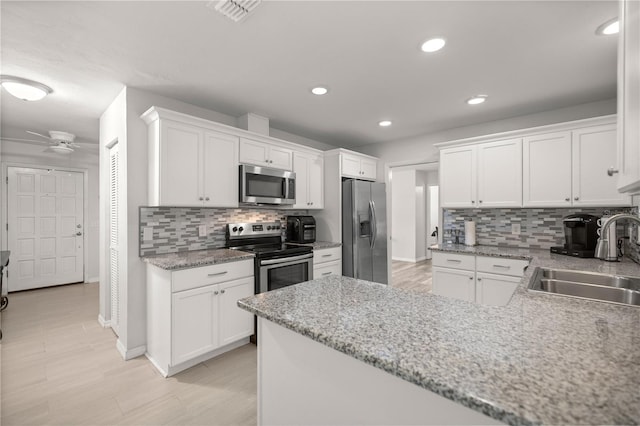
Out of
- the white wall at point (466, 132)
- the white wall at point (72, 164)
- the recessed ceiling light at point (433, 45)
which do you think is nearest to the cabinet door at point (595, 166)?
the white wall at point (466, 132)

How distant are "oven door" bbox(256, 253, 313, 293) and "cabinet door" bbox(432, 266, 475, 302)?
1440 millimetres

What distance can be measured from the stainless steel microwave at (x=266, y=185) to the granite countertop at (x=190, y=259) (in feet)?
2.11

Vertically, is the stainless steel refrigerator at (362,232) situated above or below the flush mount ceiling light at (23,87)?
below

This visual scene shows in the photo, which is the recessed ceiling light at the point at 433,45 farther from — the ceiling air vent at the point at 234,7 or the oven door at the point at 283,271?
the oven door at the point at 283,271

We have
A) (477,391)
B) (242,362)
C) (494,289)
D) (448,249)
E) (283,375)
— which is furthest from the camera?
(448,249)

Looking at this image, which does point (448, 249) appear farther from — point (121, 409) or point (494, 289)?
point (121, 409)

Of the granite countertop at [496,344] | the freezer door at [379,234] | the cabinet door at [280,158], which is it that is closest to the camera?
the granite countertop at [496,344]

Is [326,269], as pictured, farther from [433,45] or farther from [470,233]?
[433,45]

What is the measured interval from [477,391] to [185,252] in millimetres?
2898

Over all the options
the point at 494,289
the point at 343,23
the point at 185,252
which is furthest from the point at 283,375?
the point at 494,289

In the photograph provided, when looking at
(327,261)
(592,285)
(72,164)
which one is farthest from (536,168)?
(72,164)

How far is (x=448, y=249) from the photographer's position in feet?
10.4

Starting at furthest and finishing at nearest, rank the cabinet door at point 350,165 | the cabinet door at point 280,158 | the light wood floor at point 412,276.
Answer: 1. the light wood floor at point 412,276
2. the cabinet door at point 350,165
3. the cabinet door at point 280,158

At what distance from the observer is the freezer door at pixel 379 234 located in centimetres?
418
